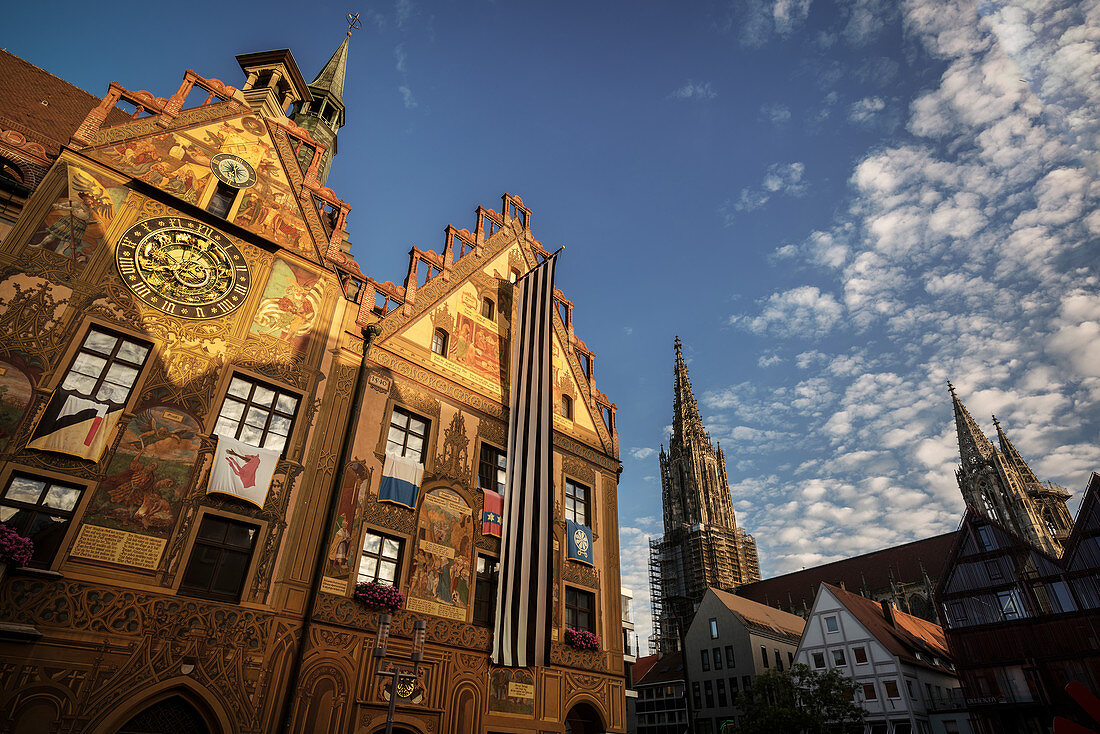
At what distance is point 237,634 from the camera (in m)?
10.4

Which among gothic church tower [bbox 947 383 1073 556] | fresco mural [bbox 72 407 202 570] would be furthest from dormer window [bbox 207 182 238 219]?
gothic church tower [bbox 947 383 1073 556]

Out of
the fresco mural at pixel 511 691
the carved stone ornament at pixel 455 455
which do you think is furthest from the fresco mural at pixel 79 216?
the fresco mural at pixel 511 691

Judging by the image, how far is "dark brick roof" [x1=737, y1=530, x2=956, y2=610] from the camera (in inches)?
2461

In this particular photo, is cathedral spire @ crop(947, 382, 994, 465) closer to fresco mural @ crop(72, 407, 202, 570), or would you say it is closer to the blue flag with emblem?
the blue flag with emblem

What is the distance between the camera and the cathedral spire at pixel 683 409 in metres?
88.8

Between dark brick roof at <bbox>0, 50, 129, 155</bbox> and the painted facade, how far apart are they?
41 centimetres

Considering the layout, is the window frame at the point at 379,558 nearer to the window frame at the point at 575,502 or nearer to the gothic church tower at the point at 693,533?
the window frame at the point at 575,502

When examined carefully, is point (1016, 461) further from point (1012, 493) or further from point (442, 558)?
point (442, 558)

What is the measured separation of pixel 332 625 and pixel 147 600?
319 cm

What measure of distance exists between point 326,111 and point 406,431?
20455mm

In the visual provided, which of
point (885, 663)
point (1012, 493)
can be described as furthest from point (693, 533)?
point (885, 663)

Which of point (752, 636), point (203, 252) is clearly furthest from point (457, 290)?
point (752, 636)

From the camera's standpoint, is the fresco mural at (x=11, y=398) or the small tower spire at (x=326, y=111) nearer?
the fresco mural at (x=11, y=398)

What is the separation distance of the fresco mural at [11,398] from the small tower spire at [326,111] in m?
17.6
